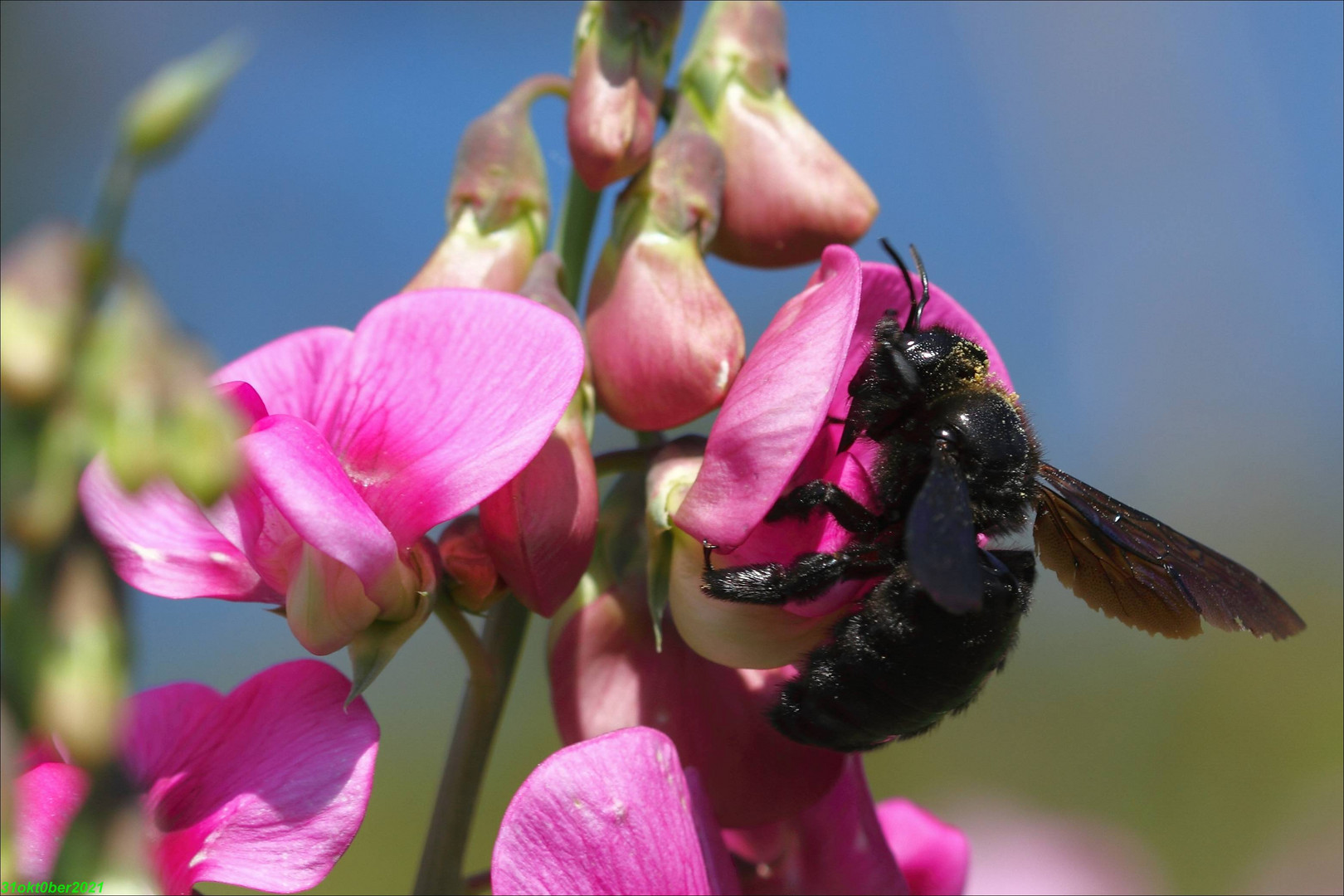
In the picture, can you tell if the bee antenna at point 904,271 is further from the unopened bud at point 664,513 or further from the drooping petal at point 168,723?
the drooping petal at point 168,723

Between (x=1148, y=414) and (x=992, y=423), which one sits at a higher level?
(x=992, y=423)

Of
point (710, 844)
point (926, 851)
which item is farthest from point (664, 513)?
point (926, 851)

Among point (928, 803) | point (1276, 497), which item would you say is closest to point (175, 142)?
point (928, 803)

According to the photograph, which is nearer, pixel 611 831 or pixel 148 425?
pixel 148 425

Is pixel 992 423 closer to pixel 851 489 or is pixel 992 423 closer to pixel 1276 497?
pixel 851 489

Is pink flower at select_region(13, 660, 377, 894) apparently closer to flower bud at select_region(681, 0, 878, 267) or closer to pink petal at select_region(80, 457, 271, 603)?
pink petal at select_region(80, 457, 271, 603)

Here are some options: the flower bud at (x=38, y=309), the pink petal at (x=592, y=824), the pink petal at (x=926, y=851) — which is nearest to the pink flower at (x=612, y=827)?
the pink petal at (x=592, y=824)

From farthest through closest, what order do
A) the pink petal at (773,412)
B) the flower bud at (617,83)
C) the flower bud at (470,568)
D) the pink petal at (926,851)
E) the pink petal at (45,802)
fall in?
the pink petal at (926,851), the flower bud at (617,83), the flower bud at (470,568), the pink petal at (773,412), the pink petal at (45,802)
